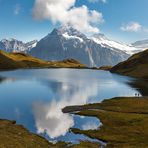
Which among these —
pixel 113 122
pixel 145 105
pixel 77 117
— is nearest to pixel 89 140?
pixel 113 122

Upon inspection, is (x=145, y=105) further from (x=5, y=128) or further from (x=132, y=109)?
(x=5, y=128)

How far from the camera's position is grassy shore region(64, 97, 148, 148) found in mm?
59531

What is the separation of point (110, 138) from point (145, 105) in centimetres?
4367

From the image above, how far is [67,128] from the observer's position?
7275 cm

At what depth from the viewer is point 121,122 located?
75438 millimetres

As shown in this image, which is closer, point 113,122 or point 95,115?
point 113,122

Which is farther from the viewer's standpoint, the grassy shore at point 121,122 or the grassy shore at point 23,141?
the grassy shore at point 121,122

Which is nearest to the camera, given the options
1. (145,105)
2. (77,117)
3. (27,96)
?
(77,117)

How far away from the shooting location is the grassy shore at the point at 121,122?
5953cm

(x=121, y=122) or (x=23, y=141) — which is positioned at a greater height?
(x=121, y=122)

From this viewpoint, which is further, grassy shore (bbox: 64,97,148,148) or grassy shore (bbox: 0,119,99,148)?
grassy shore (bbox: 64,97,148,148)

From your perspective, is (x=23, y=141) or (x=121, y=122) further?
(x=121, y=122)

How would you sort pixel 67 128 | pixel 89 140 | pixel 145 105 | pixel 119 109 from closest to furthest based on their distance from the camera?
pixel 89 140
pixel 67 128
pixel 119 109
pixel 145 105

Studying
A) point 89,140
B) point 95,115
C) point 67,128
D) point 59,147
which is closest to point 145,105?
point 95,115
